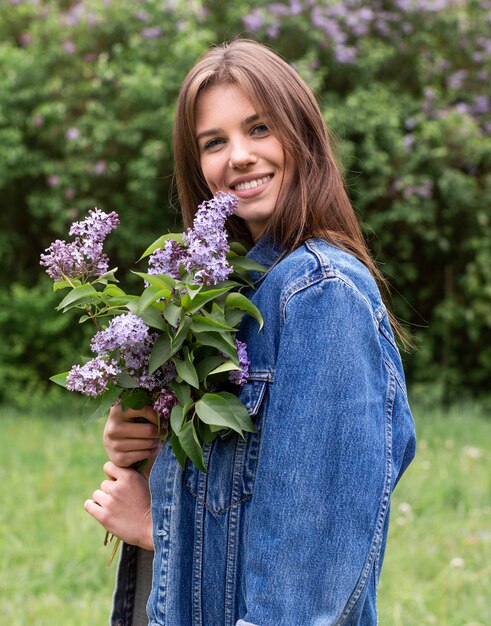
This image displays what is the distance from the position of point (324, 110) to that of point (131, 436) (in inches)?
193

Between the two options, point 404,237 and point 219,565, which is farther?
point 404,237

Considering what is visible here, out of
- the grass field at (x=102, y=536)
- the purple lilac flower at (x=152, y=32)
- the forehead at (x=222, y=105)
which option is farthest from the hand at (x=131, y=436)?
the purple lilac flower at (x=152, y=32)

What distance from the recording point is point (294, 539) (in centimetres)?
128

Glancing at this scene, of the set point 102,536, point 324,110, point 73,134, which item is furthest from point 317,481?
point 73,134

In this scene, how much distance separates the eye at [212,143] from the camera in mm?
1681

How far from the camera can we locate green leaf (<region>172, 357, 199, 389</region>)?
141cm

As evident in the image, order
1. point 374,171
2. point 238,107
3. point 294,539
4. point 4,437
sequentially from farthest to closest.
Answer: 1. point 374,171
2. point 4,437
3. point 238,107
4. point 294,539

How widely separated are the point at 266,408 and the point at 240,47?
2.40ft

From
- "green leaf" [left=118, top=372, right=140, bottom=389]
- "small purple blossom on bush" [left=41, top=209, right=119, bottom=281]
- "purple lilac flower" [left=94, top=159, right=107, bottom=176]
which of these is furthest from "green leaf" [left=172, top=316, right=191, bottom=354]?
"purple lilac flower" [left=94, top=159, right=107, bottom=176]

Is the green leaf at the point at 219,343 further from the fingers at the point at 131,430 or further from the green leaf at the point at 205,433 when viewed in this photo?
the fingers at the point at 131,430

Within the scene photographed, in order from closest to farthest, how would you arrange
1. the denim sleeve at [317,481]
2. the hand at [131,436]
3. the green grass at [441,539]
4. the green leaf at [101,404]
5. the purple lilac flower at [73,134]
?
the denim sleeve at [317,481]
the green leaf at [101,404]
the hand at [131,436]
the green grass at [441,539]
the purple lilac flower at [73,134]

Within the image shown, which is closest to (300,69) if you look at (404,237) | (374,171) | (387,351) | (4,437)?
(374,171)

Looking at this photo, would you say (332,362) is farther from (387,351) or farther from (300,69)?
(300,69)

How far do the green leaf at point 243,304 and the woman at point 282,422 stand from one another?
0.10ft
